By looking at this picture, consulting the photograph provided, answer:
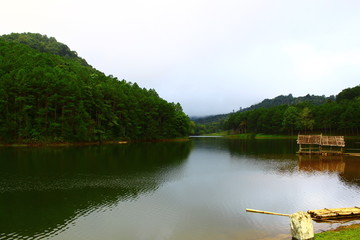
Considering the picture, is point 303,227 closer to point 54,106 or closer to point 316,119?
point 54,106

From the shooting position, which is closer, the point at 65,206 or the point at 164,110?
the point at 65,206

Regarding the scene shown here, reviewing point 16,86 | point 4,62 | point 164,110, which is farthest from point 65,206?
point 164,110

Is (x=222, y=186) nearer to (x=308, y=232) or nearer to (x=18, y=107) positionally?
(x=308, y=232)

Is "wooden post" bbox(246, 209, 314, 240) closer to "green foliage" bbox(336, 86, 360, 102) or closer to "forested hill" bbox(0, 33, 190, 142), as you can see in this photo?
"forested hill" bbox(0, 33, 190, 142)

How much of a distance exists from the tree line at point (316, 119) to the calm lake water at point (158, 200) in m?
105

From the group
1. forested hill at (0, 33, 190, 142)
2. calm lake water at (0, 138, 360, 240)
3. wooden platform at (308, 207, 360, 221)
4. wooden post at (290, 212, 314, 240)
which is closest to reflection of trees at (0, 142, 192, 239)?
calm lake water at (0, 138, 360, 240)

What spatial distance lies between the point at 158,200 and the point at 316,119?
14267 cm

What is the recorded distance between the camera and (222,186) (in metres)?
29.4

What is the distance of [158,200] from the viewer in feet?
76.5

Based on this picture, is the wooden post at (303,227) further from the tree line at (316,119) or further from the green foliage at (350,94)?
the green foliage at (350,94)

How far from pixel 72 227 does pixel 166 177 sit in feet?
58.5

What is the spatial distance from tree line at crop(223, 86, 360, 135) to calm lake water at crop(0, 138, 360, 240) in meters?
105

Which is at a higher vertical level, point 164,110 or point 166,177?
point 164,110

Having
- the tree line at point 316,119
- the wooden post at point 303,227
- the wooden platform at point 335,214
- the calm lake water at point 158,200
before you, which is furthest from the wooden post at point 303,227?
the tree line at point 316,119
